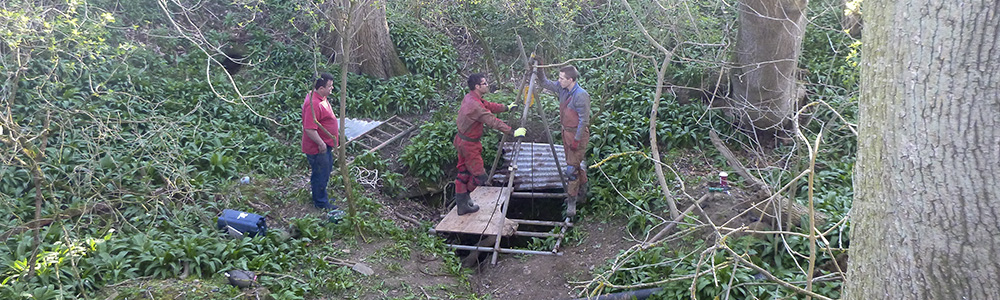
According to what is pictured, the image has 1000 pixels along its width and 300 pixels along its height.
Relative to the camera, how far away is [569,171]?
24.9ft

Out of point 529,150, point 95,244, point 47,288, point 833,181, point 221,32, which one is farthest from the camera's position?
point 221,32

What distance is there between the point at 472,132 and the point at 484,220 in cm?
108

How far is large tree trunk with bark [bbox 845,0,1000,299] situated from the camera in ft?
7.70

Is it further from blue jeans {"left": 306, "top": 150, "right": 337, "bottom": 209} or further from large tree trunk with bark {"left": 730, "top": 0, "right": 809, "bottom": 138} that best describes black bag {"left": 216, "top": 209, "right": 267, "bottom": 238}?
large tree trunk with bark {"left": 730, "top": 0, "right": 809, "bottom": 138}

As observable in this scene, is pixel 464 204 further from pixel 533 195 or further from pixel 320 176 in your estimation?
pixel 320 176

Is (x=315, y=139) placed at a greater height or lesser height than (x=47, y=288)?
greater

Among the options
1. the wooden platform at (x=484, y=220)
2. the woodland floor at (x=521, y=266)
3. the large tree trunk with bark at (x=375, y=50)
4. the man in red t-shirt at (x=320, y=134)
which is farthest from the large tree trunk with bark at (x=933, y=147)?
the large tree trunk with bark at (x=375, y=50)

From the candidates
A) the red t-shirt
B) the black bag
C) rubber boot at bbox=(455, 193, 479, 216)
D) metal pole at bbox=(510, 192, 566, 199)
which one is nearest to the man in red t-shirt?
the red t-shirt

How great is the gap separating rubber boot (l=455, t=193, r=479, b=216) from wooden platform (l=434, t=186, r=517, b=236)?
0.16 ft

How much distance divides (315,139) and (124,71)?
15.6 feet

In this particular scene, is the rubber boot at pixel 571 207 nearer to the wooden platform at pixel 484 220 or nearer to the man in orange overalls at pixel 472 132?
the wooden platform at pixel 484 220

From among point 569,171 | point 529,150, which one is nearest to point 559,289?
point 569,171

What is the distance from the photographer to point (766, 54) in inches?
338

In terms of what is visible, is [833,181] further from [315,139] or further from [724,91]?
[315,139]
